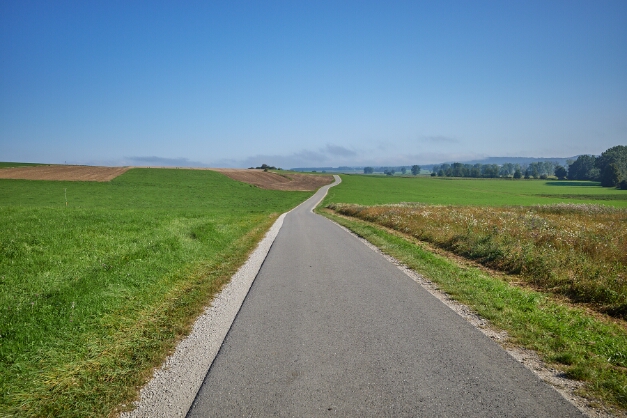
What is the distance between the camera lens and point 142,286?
8797 mm

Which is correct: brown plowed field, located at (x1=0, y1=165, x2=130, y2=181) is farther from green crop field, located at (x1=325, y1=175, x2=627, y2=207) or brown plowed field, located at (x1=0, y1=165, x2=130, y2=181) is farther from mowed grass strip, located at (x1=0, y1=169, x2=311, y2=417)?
mowed grass strip, located at (x1=0, y1=169, x2=311, y2=417)

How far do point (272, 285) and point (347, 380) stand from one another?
4983 mm

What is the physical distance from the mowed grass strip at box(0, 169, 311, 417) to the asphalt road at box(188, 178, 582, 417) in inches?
51.7

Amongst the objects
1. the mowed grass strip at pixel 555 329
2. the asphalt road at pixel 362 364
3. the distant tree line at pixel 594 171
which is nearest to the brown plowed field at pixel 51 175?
the asphalt road at pixel 362 364

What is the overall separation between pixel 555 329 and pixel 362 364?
3937 mm

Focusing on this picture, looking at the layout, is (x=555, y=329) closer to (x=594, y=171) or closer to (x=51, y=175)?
(x=51, y=175)

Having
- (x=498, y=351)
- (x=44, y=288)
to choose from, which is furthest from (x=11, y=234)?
(x=498, y=351)

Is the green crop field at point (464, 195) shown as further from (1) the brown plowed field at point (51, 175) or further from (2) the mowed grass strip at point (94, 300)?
(1) the brown plowed field at point (51, 175)

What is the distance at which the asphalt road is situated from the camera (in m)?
4.20

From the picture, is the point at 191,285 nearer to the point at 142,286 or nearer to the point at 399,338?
the point at 142,286

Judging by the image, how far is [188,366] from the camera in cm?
525

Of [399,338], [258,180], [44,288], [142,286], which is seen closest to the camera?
[399,338]

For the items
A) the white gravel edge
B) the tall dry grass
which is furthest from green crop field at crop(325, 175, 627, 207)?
the white gravel edge

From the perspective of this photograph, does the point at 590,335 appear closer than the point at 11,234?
Yes
